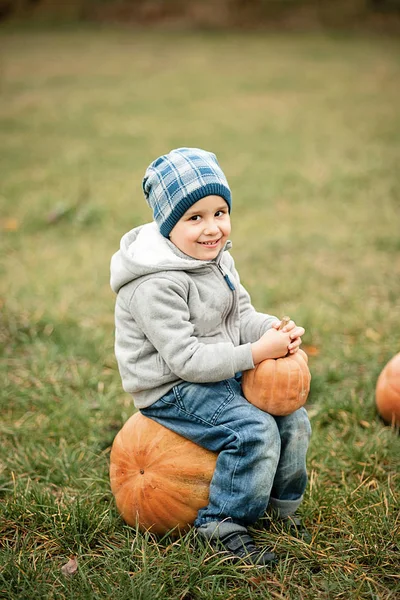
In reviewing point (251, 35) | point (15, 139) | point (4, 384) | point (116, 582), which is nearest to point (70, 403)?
point (4, 384)

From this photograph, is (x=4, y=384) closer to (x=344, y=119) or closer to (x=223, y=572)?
(x=223, y=572)

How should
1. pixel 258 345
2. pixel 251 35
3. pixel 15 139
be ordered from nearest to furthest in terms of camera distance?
pixel 258 345 → pixel 15 139 → pixel 251 35

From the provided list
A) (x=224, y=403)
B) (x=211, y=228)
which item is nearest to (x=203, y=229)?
(x=211, y=228)

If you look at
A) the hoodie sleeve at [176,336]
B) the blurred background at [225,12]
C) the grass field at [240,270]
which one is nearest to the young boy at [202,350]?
the hoodie sleeve at [176,336]

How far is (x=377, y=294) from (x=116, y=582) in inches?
154

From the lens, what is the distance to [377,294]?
5852 millimetres

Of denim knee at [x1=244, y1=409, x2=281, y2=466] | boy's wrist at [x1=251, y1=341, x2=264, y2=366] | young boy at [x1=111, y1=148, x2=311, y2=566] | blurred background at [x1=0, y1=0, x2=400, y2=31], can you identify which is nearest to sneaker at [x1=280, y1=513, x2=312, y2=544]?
young boy at [x1=111, y1=148, x2=311, y2=566]

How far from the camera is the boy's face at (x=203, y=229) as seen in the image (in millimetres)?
2854

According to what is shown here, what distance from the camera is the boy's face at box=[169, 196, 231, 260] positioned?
2.85 meters

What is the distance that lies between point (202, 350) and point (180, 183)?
2.38 ft

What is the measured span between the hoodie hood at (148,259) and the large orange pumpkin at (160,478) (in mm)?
713

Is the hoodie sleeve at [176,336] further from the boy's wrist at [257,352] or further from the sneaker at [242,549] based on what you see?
the sneaker at [242,549]

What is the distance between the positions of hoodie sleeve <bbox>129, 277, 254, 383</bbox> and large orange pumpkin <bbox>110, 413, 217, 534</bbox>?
356mm

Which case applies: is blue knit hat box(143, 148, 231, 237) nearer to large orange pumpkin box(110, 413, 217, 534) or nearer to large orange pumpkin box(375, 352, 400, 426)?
large orange pumpkin box(110, 413, 217, 534)
